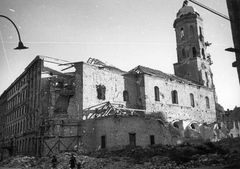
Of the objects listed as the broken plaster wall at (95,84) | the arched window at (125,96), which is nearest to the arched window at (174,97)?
the arched window at (125,96)

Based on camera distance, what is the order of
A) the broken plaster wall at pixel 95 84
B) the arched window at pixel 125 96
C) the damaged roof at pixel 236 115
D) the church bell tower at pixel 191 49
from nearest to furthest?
the broken plaster wall at pixel 95 84 → the arched window at pixel 125 96 → the church bell tower at pixel 191 49 → the damaged roof at pixel 236 115

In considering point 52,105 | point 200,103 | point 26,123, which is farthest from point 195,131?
point 26,123

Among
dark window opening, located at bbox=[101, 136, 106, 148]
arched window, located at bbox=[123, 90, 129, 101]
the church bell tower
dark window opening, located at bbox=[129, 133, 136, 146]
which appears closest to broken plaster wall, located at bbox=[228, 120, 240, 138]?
the church bell tower

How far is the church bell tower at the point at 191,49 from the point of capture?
39.2 m

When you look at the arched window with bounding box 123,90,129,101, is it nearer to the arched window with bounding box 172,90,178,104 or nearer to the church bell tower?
the arched window with bounding box 172,90,178,104

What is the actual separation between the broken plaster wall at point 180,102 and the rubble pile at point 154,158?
29.0 ft

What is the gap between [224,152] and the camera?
1805 centimetres

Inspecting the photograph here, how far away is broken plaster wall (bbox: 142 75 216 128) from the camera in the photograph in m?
29.3

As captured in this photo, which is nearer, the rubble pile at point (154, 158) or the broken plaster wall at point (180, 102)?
the rubble pile at point (154, 158)

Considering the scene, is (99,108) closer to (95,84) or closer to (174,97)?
(95,84)

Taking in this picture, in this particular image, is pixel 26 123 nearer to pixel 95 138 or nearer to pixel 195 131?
pixel 95 138

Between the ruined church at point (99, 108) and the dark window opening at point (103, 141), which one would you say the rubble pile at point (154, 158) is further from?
the ruined church at point (99, 108)

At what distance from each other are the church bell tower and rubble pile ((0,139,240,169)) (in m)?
18.5

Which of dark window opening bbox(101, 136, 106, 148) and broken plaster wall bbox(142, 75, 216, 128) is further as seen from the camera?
broken plaster wall bbox(142, 75, 216, 128)
